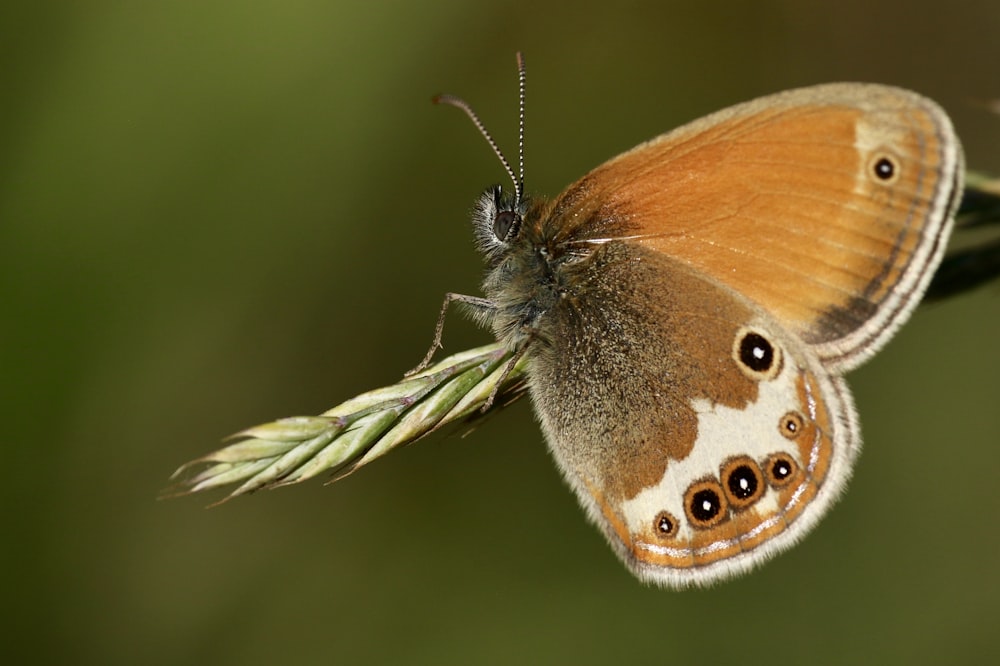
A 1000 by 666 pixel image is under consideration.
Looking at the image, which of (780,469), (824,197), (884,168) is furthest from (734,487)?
(884,168)

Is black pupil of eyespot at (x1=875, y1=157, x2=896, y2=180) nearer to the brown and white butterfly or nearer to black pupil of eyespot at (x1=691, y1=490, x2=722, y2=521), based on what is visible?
the brown and white butterfly

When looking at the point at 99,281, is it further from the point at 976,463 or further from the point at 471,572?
the point at 976,463

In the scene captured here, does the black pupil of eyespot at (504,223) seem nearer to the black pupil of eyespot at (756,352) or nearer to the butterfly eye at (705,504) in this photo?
the black pupil of eyespot at (756,352)

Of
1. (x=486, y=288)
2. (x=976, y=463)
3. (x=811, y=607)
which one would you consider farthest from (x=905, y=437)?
(x=486, y=288)

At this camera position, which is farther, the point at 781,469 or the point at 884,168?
the point at 781,469

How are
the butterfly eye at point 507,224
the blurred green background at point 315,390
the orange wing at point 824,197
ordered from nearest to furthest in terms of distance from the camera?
the orange wing at point 824,197 < the butterfly eye at point 507,224 < the blurred green background at point 315,390

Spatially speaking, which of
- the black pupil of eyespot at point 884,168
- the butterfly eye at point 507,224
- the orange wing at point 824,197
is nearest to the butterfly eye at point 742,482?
the orange wing at point 824,197

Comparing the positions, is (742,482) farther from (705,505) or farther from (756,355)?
(756,355)
